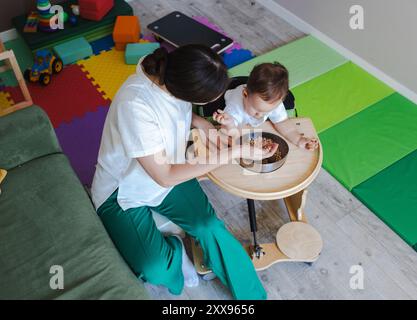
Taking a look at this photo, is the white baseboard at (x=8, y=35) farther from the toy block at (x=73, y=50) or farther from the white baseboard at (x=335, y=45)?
the white baseboard at (x=335, y=45)

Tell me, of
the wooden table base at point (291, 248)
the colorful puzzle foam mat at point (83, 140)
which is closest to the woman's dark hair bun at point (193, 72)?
the wooden table base at point (291, 248)

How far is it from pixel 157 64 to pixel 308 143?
0.56 metres

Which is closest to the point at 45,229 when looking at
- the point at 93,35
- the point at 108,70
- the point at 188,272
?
Result: the point at 188,272

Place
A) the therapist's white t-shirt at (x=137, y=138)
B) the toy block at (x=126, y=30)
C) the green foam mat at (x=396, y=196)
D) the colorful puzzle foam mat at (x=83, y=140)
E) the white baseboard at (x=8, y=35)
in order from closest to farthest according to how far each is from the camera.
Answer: the therapist's white t-shirt at (x=137, y=138), the green foam mat at (x=396, y=196), the colorful puzzle foam mat at (x=83, y=140), the toy block at (x=126, y=30), the white baseboard at (x=8, y=35)

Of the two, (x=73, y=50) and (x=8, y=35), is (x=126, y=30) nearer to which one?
(x=73, y=50)

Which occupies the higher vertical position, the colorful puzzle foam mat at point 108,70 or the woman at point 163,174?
the woman at point 163,174

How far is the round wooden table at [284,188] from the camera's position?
131 centimetres

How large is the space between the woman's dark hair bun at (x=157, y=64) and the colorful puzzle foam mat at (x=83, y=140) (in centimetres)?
86

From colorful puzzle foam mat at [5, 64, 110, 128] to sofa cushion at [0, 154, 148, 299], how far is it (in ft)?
2.29

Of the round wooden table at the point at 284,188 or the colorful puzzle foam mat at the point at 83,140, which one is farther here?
the colorful puzzle foam mat at the point at 83,140

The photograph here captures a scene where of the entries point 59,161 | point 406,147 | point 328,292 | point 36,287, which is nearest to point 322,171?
point 406,147

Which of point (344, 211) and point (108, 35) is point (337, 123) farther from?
point (108, 35)

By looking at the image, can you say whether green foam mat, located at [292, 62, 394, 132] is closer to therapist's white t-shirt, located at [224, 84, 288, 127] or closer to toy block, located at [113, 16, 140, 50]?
therapist's white t-shirt, located at [224, 84, 288, 127]

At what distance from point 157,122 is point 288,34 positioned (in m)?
1.73
